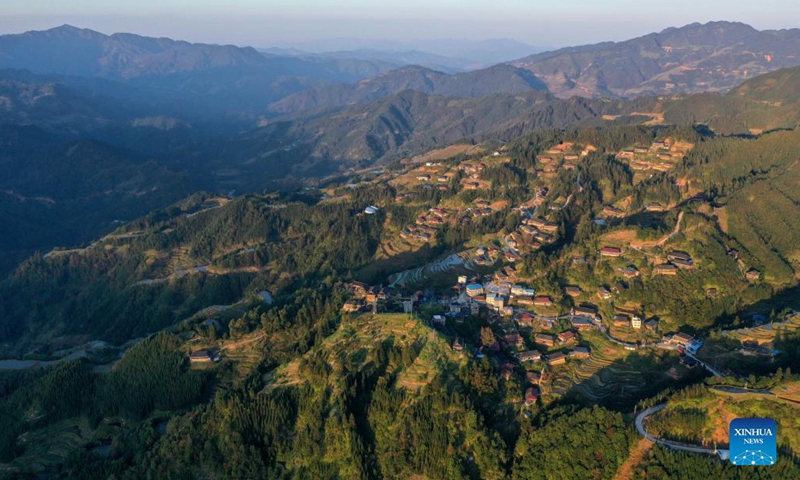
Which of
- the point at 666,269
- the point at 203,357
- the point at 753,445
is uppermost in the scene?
the point at 666,269

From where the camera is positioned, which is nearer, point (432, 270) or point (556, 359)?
point (556, 359)

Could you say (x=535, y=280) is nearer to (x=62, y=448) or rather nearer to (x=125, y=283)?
(x=62, y=448)

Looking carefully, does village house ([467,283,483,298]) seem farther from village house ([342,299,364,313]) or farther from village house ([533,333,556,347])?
village house ([342,299,364,313])

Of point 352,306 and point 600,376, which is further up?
point 352,306

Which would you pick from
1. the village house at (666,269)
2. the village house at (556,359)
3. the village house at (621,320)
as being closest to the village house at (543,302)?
the village house at (621,320)

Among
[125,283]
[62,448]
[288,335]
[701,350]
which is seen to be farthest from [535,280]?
[125,283]

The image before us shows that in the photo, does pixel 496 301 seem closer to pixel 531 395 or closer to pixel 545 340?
pixel 545 340

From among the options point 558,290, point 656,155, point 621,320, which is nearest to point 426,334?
point 558,290
